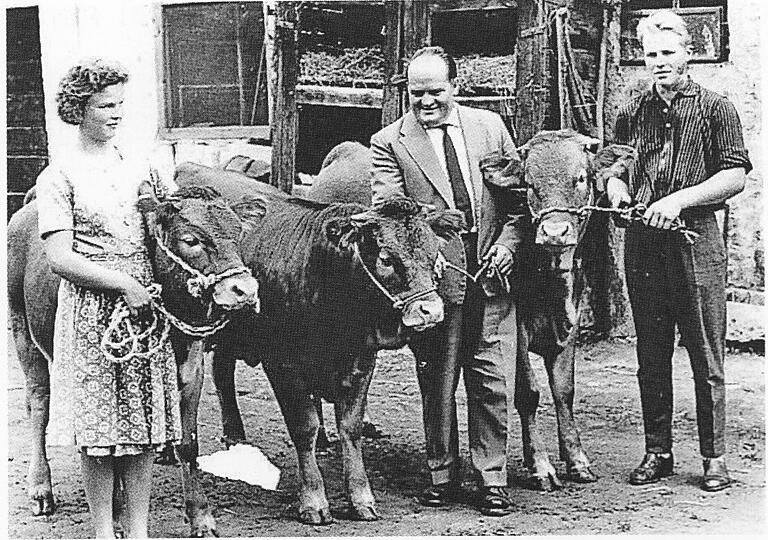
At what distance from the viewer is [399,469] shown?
232 inches

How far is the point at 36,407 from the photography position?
538 cm

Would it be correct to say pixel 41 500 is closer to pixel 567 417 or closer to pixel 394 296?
pixel 394 296

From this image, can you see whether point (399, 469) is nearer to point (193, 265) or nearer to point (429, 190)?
point (429, 190)

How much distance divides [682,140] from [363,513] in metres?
2.23

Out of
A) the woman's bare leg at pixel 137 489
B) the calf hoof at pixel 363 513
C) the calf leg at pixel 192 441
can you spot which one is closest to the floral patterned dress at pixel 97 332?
the woman's bare leg at pixel 137 489

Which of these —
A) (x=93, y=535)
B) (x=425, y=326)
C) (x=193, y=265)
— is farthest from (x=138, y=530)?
(x=425, y=326)

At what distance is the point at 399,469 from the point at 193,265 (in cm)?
200

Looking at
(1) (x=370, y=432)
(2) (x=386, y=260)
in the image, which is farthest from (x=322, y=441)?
(2) (x=386, y=260)

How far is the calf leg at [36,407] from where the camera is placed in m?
5.27

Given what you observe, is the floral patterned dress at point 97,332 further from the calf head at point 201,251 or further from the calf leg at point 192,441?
the calf leg at point 192,441

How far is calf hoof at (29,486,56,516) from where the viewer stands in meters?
5.23

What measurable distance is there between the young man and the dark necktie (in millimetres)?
660

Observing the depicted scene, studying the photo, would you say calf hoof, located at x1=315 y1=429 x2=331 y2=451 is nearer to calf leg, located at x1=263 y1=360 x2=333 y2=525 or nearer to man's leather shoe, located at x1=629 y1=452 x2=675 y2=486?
calf leg, located at x1=263 y1=360 x2=333 y2=525

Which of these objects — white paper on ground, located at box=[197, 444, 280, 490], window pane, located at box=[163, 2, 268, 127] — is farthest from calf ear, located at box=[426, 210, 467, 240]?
window pane, located at box=[163, 2, 268, 127]
